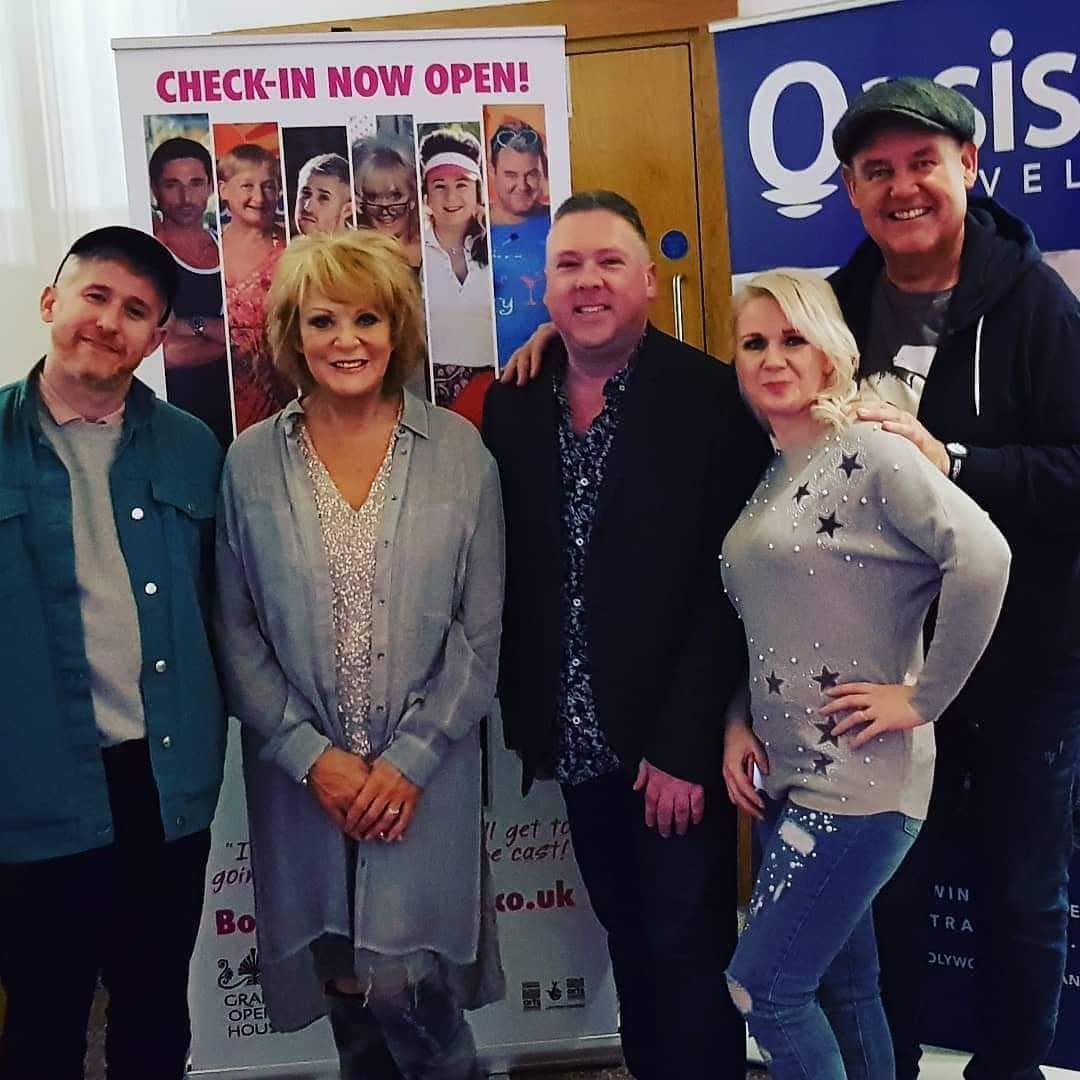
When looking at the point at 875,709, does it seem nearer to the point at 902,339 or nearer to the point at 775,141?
the point at 902,339

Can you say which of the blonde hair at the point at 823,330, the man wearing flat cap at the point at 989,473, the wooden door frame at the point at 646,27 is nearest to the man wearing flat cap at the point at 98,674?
the blonde hair at the point at 823,330

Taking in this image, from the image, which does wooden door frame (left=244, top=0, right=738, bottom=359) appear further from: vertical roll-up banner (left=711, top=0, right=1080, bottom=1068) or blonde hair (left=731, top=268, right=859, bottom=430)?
blonde hair (left=731, top=268, right=859, bottom=430)

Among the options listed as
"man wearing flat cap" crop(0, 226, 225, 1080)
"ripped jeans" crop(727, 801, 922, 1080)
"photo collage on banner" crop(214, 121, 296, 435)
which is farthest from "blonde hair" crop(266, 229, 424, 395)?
"ripped jeans" crop(727, 801, 922, 1080)

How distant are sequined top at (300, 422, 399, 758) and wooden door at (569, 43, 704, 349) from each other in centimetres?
143

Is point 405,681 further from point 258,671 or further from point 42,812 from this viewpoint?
point 42,812

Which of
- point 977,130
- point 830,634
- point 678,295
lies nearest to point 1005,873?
point 830,634

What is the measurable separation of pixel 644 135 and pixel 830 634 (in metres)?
1.72

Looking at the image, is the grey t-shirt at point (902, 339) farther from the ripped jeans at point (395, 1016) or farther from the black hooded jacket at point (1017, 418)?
the ripped jeans at point (395, 1016)

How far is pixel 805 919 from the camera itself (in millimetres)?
1375

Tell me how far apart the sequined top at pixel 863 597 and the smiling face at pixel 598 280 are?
32 cm

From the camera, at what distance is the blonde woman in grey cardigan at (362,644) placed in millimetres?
1542

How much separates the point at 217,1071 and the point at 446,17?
89.6 inches

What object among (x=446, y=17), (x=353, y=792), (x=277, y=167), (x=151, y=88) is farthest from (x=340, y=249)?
(x=446, y=17)

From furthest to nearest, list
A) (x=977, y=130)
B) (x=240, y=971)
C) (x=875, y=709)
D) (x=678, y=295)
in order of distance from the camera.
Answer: (x=678, y=295) < (x=240, y=971) < (x=977, y=130) < (x=875, y=709)
